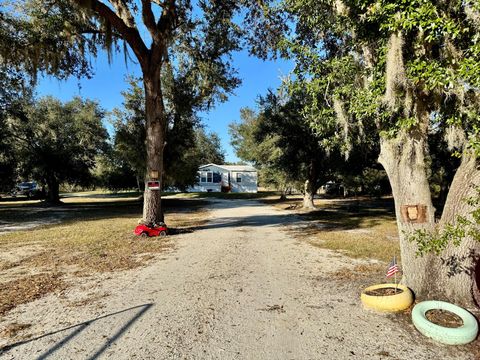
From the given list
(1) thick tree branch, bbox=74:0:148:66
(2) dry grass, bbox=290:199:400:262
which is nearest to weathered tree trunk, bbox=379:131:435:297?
(2) dry grass, bbox=290:199:400:262

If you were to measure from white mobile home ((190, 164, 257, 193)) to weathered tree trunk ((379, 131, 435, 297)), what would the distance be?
37224 millimetres

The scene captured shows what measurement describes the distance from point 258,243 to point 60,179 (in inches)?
685

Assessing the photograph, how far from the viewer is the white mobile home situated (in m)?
41.2

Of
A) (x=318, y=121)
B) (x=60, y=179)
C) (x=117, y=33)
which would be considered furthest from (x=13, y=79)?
(x=60, y=179)

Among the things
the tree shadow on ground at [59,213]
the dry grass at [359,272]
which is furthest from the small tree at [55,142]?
the dry grass at [359,272]

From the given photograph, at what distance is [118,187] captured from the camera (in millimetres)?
39594

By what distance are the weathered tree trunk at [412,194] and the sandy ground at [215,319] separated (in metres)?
0.72

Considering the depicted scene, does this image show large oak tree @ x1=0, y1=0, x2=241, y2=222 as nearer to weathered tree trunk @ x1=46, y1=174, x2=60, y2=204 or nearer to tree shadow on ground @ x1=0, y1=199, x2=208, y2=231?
tree shadow on ground @ x1=0, y1=199, x2=208, y2=231

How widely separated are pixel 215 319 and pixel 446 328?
2.30 m

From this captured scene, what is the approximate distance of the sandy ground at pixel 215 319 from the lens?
286 cm

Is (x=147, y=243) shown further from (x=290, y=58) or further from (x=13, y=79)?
(x=13, y=79)

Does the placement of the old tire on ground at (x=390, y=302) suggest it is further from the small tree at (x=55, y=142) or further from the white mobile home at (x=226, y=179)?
the white mobile home at (x=226, y=179)

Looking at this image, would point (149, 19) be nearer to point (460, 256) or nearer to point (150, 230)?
point (150, 230)

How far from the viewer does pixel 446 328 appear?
304 cm
